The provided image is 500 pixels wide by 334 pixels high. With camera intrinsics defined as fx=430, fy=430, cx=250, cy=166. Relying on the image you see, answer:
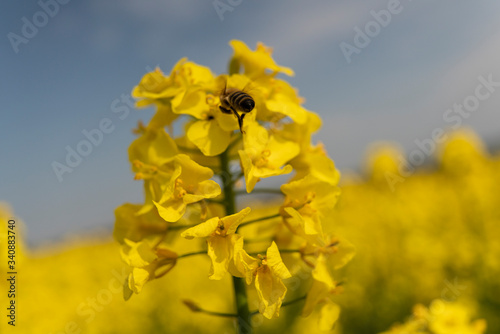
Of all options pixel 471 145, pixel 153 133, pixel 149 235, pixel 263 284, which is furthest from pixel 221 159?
pixel 471 145

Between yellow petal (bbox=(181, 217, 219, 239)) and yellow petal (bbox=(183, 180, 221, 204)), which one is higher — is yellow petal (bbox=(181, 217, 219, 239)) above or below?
below

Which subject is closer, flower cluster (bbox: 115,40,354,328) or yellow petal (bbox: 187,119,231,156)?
flower cluster (bbox: 115,40,354,328)

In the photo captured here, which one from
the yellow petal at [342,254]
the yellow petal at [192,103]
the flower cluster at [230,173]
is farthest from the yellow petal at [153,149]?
the yellow petal at [342,254]

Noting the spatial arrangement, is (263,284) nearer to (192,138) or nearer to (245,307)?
(245,307)

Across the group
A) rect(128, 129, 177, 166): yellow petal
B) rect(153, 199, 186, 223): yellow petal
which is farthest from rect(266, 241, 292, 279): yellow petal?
rect(128, 129, 177, 166): yellow petal

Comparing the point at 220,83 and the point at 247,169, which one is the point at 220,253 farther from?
the point at 220,83

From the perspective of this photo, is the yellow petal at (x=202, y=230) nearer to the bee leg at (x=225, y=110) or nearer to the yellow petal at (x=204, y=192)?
the yellow petal at (x=204, y=192)

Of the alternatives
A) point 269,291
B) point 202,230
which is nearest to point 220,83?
point 202,230

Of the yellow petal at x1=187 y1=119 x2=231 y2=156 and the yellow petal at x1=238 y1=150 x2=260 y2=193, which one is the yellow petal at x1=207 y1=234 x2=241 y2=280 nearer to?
the yellow petal at x1=238 y1=150 x2=260 y2=193
